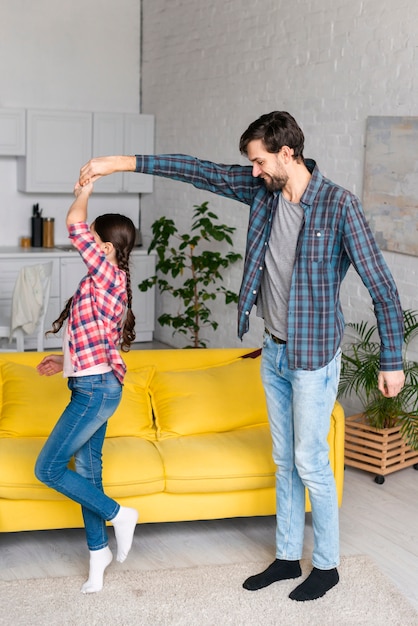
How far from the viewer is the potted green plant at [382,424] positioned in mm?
4488

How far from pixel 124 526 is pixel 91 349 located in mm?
668

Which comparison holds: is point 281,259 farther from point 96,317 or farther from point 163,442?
point 163,442

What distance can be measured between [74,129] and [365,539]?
15.3ft

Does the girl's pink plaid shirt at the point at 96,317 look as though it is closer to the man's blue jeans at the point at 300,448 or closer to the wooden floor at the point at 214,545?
the man's blue jeans at the point at 300,448

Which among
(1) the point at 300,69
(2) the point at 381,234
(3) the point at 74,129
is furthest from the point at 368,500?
(3) the point at 74,129

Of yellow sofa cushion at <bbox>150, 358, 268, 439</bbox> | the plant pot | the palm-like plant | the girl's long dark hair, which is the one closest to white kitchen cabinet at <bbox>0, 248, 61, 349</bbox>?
the palm-like plant

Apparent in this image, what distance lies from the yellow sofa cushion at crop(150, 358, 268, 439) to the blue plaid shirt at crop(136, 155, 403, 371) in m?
0.82

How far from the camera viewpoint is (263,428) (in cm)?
381

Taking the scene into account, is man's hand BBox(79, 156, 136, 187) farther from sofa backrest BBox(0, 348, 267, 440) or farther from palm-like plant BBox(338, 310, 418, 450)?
palm-like plant BBox(338, 310, 418, 450)

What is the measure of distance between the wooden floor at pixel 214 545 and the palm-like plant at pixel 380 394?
1.97ft

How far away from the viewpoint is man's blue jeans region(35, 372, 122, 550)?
293 cm

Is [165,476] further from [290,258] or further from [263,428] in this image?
[290,258]

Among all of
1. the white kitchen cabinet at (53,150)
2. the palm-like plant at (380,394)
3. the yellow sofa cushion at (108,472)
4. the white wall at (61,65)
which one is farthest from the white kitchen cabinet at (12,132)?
the yellow sofa cushion at (108,472)

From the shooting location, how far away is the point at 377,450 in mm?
4559
